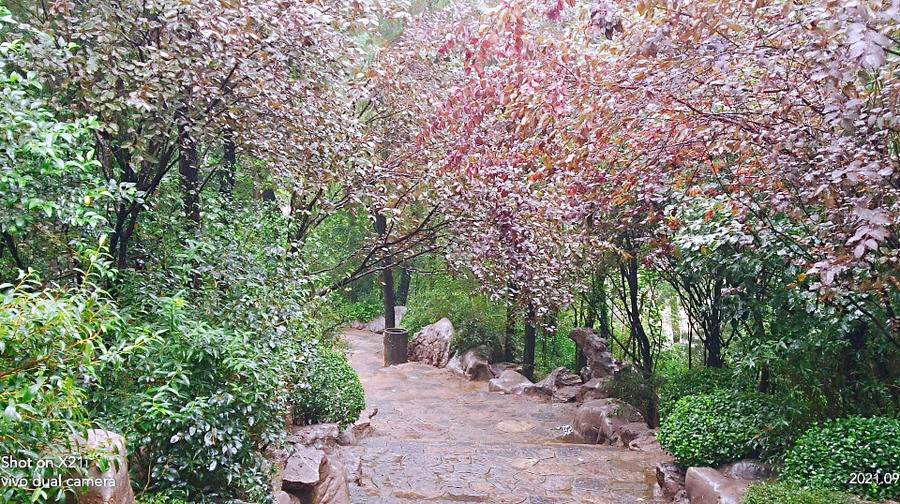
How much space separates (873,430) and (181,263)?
442 centimetres

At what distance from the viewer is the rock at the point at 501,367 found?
11.4m

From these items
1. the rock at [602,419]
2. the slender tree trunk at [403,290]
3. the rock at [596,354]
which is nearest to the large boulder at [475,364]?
the rock at [596,354]

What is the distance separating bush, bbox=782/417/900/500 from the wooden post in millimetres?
9330

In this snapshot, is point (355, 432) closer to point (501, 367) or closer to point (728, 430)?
point (728, 430)

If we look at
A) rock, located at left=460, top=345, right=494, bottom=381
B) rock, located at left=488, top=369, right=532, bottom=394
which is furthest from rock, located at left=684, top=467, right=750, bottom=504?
rock, located at left=460, top=345, right=494, bottom=381

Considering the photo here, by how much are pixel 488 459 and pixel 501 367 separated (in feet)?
18.2

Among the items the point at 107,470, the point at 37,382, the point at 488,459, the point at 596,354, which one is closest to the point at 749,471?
the point at 488,459

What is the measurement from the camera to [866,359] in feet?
15.6

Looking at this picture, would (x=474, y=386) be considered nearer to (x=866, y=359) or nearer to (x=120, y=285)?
(x=866, y=359)

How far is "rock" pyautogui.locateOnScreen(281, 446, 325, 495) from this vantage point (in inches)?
161

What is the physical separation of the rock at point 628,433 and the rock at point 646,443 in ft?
0.18

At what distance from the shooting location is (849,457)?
12.7 ft

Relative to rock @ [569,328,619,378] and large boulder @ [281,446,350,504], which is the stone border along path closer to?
large boulder @ [281,446,350,504]

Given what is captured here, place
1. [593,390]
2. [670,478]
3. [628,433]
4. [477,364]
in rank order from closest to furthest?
[670,478], [628,433], [593,390], [477,364]
